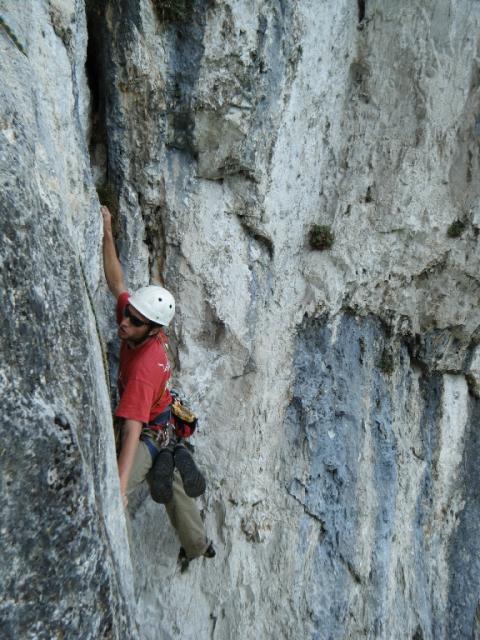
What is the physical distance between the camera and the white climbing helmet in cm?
700

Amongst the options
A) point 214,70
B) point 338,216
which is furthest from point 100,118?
point 338,216

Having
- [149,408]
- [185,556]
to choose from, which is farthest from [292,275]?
[185,556]

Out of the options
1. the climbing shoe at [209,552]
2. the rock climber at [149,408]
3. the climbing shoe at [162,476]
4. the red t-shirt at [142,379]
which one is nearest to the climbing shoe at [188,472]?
the rock climber at [149,408]

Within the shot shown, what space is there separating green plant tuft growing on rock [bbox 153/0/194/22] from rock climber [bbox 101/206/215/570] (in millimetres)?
2433

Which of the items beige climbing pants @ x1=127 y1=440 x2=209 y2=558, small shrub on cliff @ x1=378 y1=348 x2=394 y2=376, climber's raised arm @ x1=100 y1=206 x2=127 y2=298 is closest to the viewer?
beige climbing pants @ x1=127 y1=440 x2=209 y2=558

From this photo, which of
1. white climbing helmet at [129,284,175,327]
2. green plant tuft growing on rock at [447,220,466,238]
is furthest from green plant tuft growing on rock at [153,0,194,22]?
green plant tuft growing on rock at [447,220,466,238]

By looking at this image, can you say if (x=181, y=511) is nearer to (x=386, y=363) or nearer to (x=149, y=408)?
(x=149, y=408)

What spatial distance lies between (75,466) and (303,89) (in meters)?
6.51

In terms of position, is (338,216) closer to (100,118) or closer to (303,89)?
(303,89)

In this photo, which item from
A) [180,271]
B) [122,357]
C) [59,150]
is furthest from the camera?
[180,271]

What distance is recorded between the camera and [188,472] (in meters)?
7.14

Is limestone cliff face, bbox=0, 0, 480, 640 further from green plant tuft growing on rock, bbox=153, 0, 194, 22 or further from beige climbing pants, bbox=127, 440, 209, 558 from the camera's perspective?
beige climbing pants, bbox=127, 440, 209, 558

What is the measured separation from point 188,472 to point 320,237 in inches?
162

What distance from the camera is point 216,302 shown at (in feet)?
27.9
